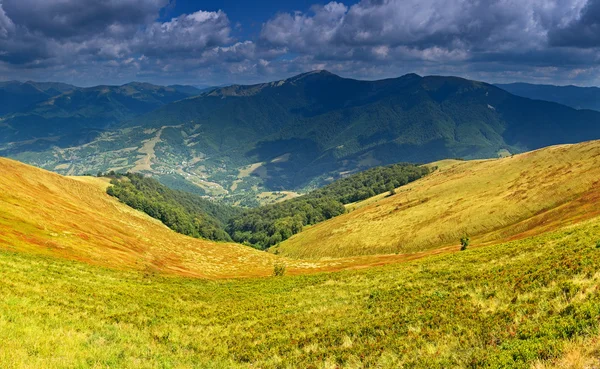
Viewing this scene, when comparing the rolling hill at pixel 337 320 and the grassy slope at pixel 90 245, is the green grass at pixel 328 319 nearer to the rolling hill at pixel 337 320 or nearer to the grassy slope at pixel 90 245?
the rolling hill at pixel 337 320

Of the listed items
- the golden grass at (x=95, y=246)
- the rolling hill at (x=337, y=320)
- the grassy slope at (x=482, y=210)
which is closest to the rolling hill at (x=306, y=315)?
the rolling hill at (x=337, y=320)

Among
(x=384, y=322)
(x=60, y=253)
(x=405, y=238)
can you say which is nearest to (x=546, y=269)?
(x=384, y=322)

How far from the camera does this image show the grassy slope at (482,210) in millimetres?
91688

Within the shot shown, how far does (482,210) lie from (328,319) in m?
104

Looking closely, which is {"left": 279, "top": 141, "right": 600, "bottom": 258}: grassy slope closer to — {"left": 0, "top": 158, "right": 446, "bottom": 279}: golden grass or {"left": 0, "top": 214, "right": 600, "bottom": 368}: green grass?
{"left": 0, "top": 158, "right": 446, "bottom": 279}: golden grass

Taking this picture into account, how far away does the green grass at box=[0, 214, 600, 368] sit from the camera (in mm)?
15102

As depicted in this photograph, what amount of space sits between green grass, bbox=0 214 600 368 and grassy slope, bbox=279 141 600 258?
55.7 m

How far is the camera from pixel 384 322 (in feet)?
68.4

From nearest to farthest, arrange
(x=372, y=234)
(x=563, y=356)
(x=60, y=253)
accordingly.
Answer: (x=563, y=356) < (x=60, y=253) < (x=372, y=234)

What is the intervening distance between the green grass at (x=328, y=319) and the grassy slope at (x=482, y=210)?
55731mm

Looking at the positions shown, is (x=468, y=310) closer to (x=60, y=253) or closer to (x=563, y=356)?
(x=563, y=356)

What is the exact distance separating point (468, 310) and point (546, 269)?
24.6ft

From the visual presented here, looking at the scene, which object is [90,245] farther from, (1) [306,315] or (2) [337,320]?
(2) [337,320]

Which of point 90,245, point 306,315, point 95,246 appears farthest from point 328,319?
point 95,246
